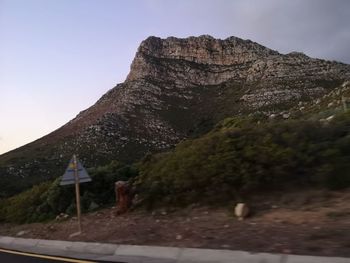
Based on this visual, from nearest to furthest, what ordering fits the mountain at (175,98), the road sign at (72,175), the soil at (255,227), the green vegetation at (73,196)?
the soil at (255,227) < the road sign at (72,175) < the green vegetation at (73,196) < the mountain at (175,98)

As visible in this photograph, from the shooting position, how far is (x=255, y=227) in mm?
11609

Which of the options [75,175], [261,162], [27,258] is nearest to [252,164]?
[261,162]

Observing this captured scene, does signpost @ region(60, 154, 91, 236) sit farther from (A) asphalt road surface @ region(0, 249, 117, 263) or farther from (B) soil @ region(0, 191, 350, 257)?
(A) asphalt road surface @ region(0, 249, 117, 263)

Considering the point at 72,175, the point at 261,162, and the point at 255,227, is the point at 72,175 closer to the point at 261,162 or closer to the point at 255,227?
the point at 261,162

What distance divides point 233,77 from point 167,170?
69300 millimetres

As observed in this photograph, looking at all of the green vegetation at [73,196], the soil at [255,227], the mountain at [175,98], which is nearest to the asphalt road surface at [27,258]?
the soil at [255,227]

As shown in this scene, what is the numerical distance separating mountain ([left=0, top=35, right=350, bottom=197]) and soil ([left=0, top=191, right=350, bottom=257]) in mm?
33762

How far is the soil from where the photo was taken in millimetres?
9828

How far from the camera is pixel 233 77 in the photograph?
275 ft

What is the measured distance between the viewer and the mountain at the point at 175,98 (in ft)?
198

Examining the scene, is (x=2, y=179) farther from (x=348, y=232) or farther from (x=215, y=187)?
(x=348, y=232)

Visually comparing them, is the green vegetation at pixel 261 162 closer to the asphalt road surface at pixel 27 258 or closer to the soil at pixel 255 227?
the soil at pixel 255 227

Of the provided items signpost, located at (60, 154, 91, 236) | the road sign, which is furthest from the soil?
the road sign

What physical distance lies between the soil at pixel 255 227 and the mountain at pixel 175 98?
33.8 metres
